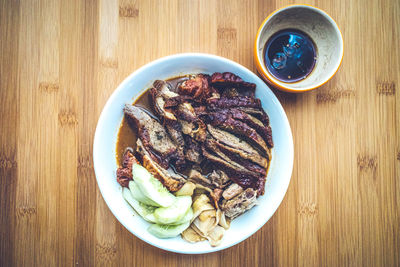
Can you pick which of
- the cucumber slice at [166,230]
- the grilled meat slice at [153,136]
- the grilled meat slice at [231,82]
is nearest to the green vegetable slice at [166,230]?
the cucumber slice at [166,230]

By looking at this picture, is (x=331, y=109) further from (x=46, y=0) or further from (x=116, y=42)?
(x=46, y=0)

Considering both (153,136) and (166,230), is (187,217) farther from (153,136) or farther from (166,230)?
(153,136)

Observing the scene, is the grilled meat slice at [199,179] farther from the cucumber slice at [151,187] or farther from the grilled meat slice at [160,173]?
the cucumber slice at [151,187]

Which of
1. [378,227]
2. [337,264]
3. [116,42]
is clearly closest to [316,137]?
[378,227]

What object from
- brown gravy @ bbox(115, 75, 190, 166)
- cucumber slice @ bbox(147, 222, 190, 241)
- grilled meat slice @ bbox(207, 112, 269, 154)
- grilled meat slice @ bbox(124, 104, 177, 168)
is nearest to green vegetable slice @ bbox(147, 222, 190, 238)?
cucumber slice @ bbox(147, 222, 190, 241)

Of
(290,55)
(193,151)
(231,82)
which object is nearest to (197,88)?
(231,82)

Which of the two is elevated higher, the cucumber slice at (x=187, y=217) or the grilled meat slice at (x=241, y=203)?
the grilled meat slice at (x=241, y=203)
